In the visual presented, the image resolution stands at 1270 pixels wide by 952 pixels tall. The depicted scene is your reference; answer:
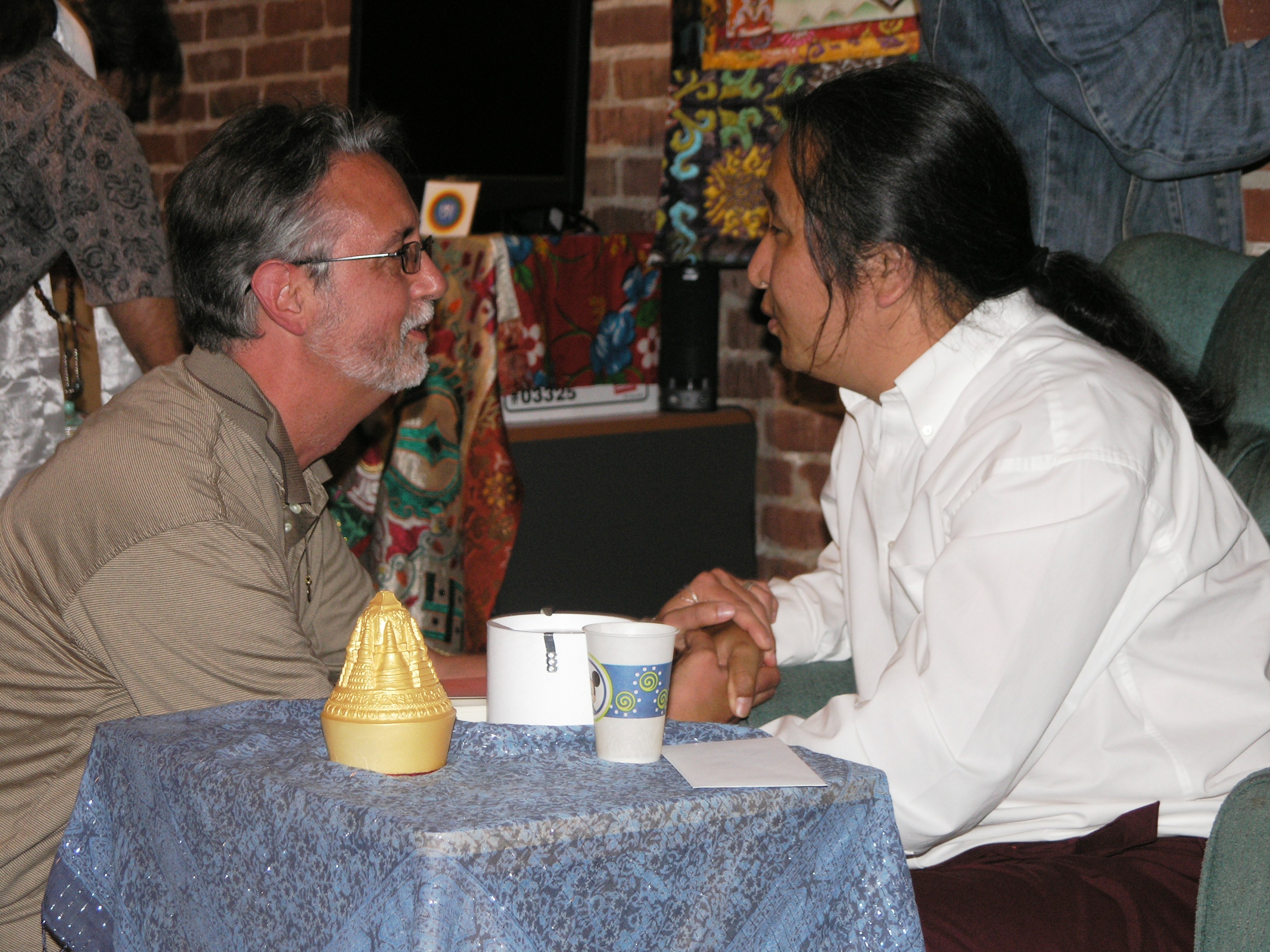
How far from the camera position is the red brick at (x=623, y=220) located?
323 cm

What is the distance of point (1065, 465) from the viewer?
1.10 metres

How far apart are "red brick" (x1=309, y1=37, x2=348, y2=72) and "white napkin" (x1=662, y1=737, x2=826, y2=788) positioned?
323 centimetres

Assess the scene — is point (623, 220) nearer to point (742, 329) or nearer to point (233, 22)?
point (742, 329)

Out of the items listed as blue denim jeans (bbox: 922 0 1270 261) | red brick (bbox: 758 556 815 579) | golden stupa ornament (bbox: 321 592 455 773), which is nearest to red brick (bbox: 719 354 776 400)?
red brick (bbox: 758 556 815 579)

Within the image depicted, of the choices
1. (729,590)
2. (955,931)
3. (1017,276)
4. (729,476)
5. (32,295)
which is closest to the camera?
(955,931)

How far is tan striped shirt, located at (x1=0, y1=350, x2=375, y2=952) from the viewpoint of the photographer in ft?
3.69

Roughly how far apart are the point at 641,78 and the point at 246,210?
1.88m

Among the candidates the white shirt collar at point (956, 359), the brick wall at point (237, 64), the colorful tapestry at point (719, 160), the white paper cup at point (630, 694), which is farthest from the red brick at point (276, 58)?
the white paper cup at point (630, 694)

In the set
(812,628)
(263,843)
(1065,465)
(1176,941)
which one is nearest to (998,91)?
(812,628)

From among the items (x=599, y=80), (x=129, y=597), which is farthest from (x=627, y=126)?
(x=129, y=597)

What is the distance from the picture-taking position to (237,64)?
13.1 feet

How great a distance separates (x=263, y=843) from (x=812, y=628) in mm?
939

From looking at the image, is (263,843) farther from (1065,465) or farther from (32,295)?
(32,295)

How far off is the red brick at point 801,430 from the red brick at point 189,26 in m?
2.35
